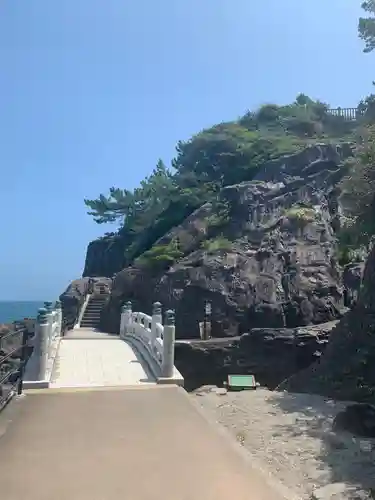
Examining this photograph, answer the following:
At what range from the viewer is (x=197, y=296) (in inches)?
940

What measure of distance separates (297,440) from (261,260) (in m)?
16.5

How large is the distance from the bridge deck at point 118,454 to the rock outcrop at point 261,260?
51.5 ft

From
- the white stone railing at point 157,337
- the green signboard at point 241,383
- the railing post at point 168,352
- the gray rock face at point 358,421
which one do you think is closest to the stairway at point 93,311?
the white stone railing at point 157,337

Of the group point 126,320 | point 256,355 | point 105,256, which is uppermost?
point 105,256

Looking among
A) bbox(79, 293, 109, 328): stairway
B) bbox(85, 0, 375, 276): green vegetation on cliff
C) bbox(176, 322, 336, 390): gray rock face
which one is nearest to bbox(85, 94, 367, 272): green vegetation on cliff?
bbox(85, 0, 375, 276): green vegetation on cliff

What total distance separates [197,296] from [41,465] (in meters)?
18.8

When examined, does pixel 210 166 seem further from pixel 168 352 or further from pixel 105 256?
pixel 168 352

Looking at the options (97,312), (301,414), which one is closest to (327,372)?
(301,414)

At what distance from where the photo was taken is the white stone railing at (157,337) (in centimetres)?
948

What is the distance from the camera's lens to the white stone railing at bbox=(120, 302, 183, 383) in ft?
31.1

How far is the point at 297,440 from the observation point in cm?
827

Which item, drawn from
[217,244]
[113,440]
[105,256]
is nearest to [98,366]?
[113,440]

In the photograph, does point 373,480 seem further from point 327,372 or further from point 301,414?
point 327,372

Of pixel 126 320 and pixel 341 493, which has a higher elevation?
pixel 126 320
